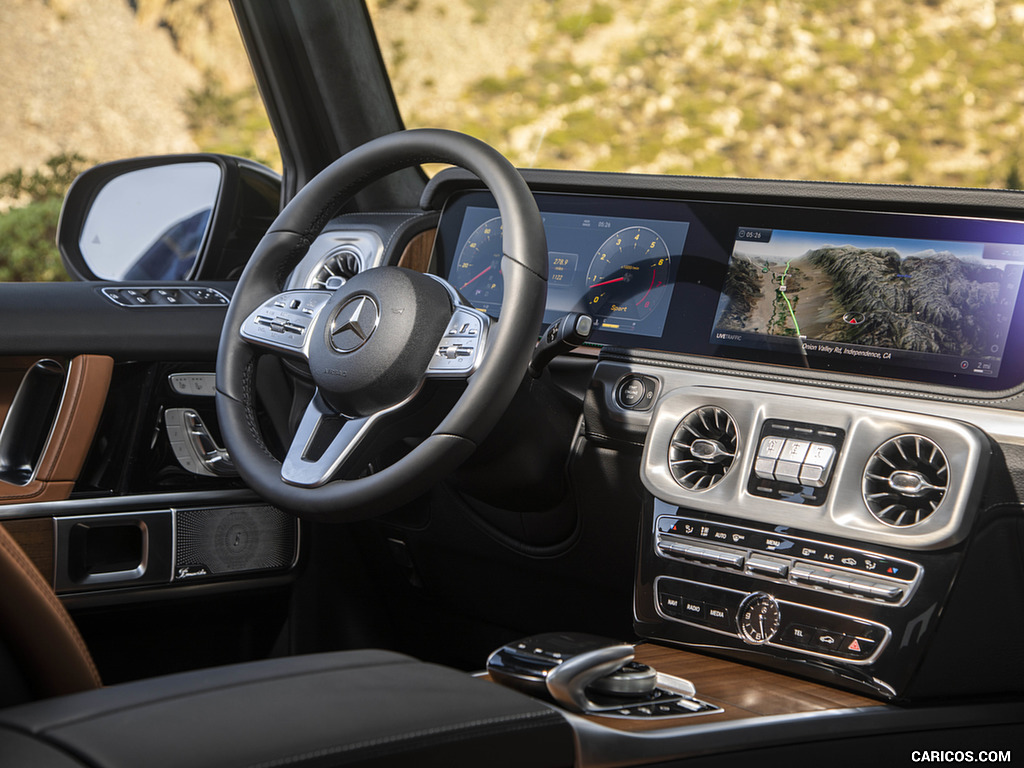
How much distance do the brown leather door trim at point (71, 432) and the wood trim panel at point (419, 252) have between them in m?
0.65

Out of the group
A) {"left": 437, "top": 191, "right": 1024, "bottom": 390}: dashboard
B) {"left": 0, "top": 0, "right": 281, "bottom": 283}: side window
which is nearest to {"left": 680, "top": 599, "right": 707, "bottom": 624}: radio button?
{"left": 437, "top": 191, "right": 1024, "bottom": 390}: dashboard

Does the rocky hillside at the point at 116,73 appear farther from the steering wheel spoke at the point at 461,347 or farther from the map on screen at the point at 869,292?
the steering wheel spoke at the point at 461,347

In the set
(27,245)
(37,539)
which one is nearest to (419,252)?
(37,539)

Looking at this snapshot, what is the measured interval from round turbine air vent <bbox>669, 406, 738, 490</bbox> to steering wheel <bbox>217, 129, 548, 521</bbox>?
350 millimetres

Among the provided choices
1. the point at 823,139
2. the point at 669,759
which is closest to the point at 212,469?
the point at 669,759

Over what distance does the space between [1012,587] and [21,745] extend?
128 cm

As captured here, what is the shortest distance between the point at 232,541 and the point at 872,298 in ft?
4.64

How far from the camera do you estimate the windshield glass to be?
19.9m

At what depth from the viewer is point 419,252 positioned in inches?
87.7

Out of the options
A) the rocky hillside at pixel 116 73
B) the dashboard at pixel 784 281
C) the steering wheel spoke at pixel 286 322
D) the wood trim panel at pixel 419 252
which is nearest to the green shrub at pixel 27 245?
the rocky hillside at pixel 116 73

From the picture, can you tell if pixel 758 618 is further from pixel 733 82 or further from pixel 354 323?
pixel 733 82

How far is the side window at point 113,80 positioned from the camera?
15836mm

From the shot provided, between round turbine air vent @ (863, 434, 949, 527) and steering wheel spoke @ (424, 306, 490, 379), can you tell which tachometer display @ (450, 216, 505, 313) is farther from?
round turbine air vent @ (863, 434, 949, 527)

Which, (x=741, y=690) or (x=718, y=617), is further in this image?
(x=718, y=617)
